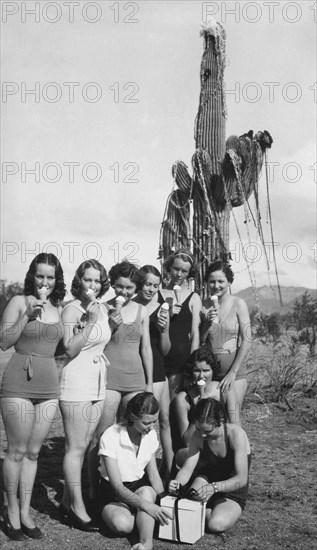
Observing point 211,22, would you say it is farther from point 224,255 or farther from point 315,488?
point 315,488

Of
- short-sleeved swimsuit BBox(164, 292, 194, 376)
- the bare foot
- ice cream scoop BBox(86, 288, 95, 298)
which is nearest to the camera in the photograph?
the bare foot

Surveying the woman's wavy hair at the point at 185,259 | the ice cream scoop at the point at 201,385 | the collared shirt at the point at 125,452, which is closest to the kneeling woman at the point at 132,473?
the collared shirt at the point at 125,452

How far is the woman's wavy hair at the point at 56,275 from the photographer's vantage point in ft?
12.7

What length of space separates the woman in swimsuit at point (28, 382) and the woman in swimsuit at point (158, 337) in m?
0.78

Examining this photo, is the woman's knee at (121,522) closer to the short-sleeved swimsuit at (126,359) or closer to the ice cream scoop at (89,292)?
the short-sleeved swimsuit at (126,359)

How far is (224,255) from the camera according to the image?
9.16 meters

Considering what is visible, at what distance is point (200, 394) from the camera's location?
177 inches

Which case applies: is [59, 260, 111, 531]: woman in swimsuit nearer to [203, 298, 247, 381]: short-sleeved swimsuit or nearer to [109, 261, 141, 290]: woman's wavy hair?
[109, 261, 141, 290]: woman's wavy hair

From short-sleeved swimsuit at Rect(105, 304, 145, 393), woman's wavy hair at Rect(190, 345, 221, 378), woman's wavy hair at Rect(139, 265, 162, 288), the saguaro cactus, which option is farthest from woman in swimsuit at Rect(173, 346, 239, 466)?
the saguaro cactus

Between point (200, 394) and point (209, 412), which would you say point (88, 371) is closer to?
point (209, 412)

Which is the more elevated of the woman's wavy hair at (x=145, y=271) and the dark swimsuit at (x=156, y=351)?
the woman's wavy hair at (x=145, y=271)

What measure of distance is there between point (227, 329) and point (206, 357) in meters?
0.39

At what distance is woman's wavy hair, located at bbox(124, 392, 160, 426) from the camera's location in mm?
3867

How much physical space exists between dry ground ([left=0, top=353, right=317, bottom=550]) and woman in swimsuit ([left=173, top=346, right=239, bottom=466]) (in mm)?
668
